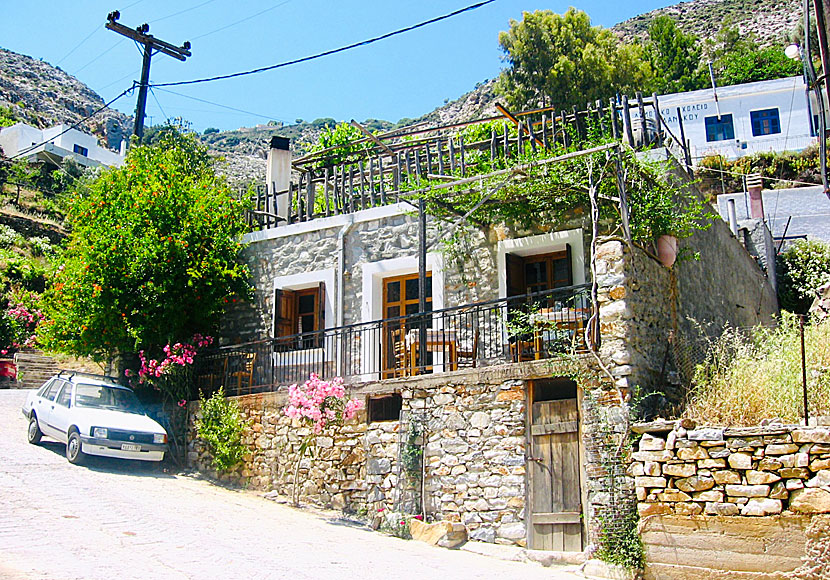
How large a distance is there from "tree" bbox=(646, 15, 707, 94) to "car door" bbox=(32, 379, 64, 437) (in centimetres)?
4176

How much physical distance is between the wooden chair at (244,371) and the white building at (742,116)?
2584 cm

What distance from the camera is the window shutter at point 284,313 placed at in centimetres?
1390

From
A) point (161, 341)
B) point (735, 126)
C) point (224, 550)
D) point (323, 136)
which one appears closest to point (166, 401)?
point (161, 341)

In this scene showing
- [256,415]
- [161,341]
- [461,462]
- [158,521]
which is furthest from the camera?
[161,341]

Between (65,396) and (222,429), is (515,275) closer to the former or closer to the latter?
(222,429)

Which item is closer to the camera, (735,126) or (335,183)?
(335,183)

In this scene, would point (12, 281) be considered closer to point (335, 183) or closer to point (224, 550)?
point (335, 183)

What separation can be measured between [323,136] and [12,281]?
424 inches

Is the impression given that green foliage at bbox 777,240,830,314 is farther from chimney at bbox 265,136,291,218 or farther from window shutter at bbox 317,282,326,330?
chimney at bbox 265,136,291,218

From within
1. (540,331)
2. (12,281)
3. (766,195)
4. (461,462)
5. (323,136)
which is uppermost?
(323,136)

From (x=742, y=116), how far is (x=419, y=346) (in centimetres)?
2895

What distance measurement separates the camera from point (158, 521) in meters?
9.02

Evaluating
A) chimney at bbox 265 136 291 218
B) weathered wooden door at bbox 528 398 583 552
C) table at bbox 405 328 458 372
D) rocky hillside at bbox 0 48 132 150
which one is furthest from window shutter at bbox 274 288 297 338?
rocky hillside at bbox 0 48 132 150

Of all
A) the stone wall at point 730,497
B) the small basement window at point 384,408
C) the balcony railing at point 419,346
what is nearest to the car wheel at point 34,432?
the balcony railing at point 419,346
